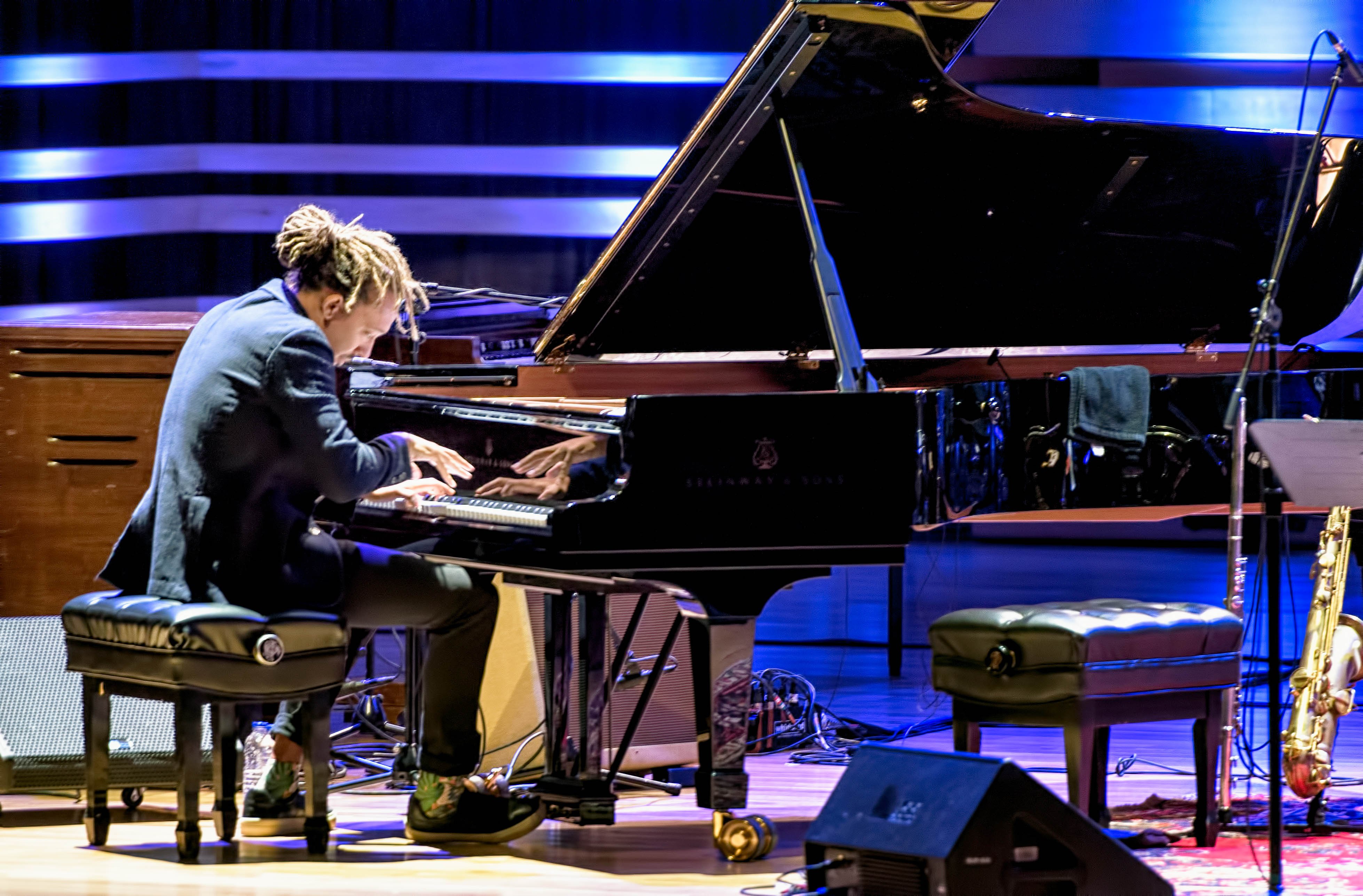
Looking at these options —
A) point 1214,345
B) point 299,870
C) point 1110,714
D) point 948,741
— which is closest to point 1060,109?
point 1214,345

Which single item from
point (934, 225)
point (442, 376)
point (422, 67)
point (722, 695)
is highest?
point (422, 67)

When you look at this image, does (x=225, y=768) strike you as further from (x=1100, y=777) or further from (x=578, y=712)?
(x=1100, y=777)

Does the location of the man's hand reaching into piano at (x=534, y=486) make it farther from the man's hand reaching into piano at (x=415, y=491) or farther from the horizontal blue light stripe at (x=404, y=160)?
the horizontal blue light stripe at (x=404, y=160)

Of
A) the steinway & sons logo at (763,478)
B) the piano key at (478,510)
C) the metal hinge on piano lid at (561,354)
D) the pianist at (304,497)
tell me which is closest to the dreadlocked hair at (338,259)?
the pianist at (304,497)

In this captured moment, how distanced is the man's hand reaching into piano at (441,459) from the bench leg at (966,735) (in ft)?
3.77

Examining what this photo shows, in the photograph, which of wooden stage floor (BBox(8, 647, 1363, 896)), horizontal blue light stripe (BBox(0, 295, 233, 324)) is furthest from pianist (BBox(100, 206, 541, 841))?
horizontal blue light stripe (BBox(0, 295, 233, 324))

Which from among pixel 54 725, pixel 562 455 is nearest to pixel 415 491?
pixel 562 455

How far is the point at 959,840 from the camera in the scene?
8.53 ft

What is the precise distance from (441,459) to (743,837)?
1017 millimetres

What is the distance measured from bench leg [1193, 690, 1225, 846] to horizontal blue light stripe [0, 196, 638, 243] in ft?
16.3

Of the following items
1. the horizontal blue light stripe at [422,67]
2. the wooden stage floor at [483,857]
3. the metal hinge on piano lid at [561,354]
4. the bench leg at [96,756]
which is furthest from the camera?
the horizontal blue light stripe at [422,67]

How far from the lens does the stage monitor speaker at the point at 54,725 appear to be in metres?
4.00

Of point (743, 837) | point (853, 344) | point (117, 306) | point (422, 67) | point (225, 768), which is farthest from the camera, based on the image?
point (422, 67)

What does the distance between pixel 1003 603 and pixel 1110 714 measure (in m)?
4.13
